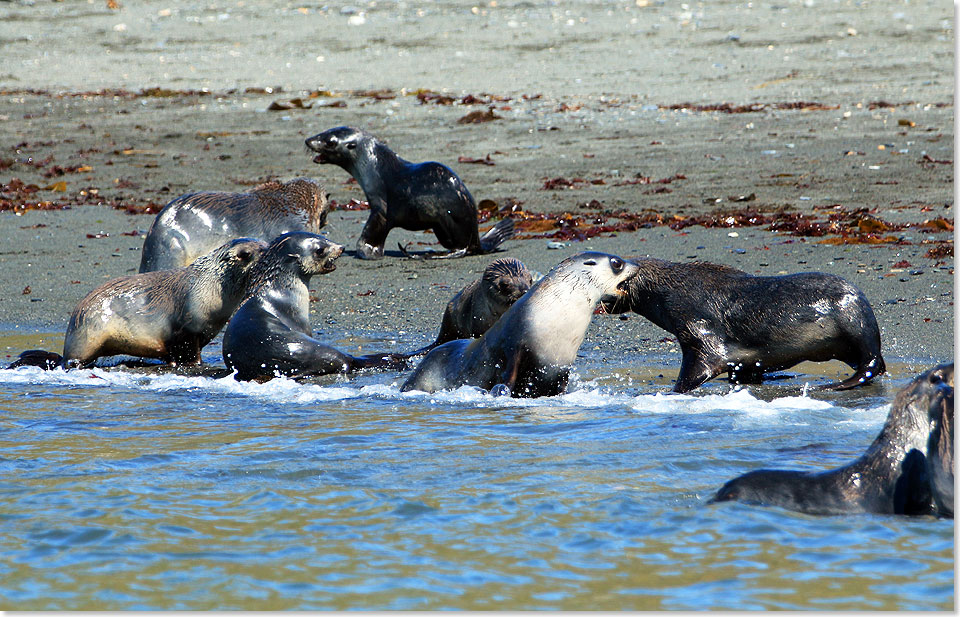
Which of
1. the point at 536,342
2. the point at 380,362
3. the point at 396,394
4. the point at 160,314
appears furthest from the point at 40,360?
the point at 536,342

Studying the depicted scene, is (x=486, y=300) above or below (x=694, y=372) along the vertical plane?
above

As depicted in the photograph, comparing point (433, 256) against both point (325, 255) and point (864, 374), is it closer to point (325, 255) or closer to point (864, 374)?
point (325, 255)

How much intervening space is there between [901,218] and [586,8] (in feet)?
34.4

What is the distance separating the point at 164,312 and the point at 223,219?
2002 mm

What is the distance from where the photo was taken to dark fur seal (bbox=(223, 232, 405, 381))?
7559 mm

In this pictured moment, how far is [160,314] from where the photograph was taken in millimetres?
8117

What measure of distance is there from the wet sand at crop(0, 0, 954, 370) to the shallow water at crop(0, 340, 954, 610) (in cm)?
184

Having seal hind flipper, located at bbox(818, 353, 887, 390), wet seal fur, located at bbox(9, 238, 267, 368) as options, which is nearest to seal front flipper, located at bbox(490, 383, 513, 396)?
seal hind flipper, located at bbox(818, 353, 887, 390)

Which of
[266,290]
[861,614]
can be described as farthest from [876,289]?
[861,614]

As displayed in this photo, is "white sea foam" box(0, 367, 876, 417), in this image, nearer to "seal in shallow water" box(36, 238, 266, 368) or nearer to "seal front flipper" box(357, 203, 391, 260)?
"seal in shallow water" box(36, 238, 266, 368)

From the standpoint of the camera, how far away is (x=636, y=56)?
57.9ft

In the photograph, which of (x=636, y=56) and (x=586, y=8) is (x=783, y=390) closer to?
(x=636, y=56)

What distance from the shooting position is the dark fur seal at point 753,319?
21.5ft

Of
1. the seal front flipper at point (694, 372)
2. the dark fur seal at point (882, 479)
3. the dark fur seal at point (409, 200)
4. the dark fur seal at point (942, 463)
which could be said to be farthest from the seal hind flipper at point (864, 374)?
the dark fur seal at point (409, 200)
